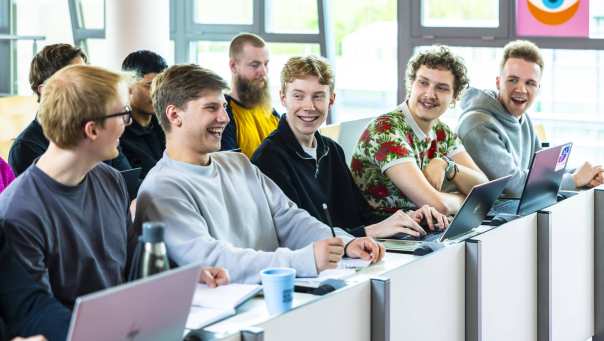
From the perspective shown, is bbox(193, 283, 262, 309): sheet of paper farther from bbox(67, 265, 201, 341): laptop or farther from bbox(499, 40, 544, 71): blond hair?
bbox(499, 40, 544, 71): blond hair

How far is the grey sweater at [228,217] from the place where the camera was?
241 cm

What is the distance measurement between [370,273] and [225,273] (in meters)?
0.43

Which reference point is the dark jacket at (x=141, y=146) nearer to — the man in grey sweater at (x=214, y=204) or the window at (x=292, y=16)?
the man in grey sweater at (x=214, y=204)

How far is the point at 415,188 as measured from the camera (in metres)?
3.37

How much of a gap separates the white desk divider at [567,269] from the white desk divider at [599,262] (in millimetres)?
24

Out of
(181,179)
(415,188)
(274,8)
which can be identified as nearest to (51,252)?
(181,179)

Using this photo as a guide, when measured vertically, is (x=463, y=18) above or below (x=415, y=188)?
above

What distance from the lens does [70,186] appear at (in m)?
2.17

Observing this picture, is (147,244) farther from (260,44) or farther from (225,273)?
(260,44)

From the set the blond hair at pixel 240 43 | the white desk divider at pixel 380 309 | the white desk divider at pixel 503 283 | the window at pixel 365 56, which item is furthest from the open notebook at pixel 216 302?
the window at pixel 365 56

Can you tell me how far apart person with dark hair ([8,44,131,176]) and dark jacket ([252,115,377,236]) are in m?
0.62

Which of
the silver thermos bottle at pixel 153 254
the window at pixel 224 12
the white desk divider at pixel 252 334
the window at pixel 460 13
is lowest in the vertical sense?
the white desk divider at pixel 252 334

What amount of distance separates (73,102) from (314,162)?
122 cm

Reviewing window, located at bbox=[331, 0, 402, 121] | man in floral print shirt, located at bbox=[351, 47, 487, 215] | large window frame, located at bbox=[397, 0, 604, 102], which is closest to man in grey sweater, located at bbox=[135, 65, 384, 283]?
man in floral print shirt, located at bbox=[351, 47, 487, 215]
